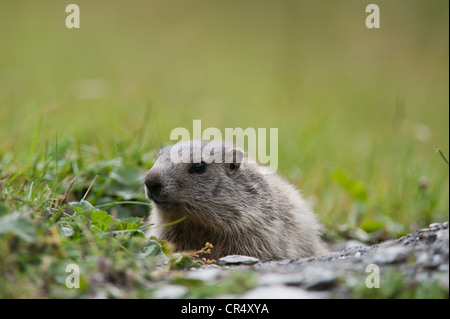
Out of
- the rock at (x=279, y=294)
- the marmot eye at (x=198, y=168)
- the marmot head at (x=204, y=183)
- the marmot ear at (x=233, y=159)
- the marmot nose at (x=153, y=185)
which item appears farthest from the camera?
the marmot ear at (x=233, y=159)

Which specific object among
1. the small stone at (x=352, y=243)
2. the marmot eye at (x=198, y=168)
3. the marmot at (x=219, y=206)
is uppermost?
the marmot eye at (x=198, y=168)

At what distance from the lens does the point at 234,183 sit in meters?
5.55

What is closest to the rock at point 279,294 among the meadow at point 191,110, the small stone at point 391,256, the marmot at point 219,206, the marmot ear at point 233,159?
the small stone at point 391,256

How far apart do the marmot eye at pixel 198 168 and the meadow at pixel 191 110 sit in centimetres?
74

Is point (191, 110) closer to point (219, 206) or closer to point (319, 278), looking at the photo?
Answer: point (219, 206)

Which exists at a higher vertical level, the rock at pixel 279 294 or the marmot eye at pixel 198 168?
the marmot eye at pixel 198 168

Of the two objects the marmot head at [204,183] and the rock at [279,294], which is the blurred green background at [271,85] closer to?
the marmot head at [204,183]

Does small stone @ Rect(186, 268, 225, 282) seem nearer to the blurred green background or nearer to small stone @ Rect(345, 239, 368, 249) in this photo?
the blurred green background

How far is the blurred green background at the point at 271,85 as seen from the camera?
24.7 feet

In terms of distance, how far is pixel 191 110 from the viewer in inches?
392

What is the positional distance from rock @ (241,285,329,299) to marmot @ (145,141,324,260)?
2.00m

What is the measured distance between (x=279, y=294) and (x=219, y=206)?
2329 millimetres

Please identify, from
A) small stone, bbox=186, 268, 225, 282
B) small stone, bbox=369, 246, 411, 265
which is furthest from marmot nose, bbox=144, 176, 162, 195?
small stone, bbox=369, 246, 411, 265
